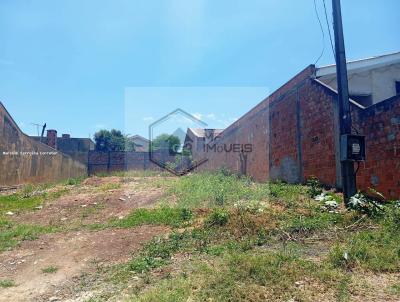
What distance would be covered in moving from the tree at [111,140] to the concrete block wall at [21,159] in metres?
17.2

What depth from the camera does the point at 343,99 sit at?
5.81 metres

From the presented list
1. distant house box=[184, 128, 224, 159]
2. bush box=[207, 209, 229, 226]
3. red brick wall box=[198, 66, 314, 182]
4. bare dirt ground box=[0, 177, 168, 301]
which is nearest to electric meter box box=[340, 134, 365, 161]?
bush box=[207, 209, 229, 226]

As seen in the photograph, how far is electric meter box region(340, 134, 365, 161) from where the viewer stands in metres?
5.53

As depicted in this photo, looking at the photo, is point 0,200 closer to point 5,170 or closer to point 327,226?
point 5,170

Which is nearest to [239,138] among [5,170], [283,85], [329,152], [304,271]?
[283,85]

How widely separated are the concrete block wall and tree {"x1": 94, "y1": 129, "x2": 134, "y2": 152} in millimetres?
17224

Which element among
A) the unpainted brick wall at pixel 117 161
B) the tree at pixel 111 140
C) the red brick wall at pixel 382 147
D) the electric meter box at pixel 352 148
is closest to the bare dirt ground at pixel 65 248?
the electric meter box at pixel 352 148

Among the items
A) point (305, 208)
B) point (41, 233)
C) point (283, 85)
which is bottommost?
point (41, 233)

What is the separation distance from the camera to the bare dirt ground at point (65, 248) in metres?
4.03

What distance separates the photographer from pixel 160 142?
1316 inches

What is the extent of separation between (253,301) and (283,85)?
9.06 m

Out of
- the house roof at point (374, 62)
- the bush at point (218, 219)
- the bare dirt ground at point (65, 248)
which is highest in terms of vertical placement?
the house roof at point (374, 62)

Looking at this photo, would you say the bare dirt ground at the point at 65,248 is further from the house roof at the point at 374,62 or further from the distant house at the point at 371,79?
the house roof at the point at 374,62

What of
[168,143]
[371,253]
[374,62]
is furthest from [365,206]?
[168,143]
